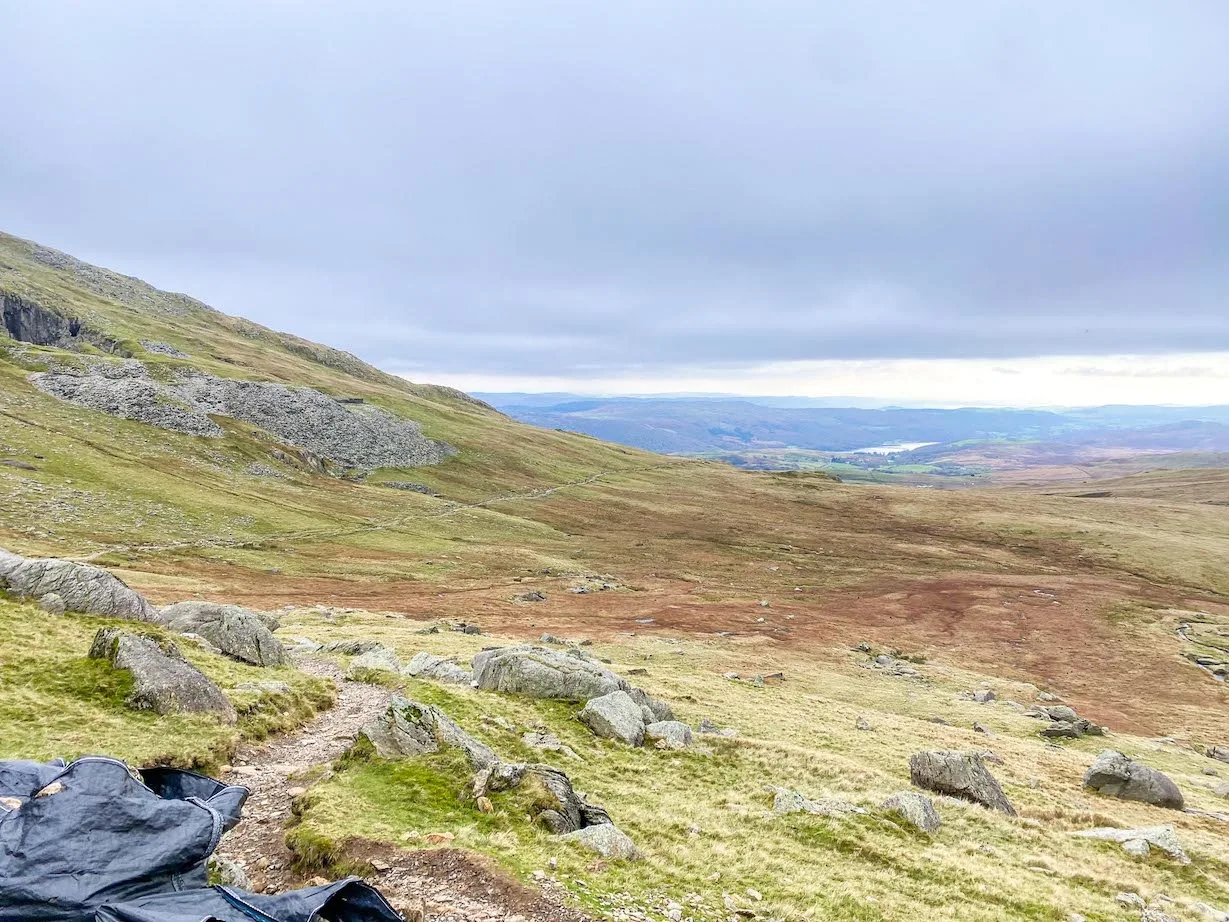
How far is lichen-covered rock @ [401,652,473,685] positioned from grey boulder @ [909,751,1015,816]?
2175cm

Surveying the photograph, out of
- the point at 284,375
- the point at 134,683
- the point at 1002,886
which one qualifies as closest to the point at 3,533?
the point at 134,683

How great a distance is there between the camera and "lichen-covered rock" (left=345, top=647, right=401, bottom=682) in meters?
30.4

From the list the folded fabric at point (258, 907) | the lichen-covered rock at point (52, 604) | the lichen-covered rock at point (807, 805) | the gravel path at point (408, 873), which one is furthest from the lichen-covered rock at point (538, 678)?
the folded fabric at point (258, 907)

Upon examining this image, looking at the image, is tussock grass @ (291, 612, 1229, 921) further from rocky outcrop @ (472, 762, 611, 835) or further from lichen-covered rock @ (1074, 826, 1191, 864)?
rocky outcrop @ (472, 762, 611, 835)

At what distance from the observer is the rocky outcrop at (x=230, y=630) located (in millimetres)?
28953

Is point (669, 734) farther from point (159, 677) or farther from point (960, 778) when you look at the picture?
point (159, 677)

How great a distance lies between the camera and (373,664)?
3247cm

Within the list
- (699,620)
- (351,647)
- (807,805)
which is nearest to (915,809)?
(807,805)

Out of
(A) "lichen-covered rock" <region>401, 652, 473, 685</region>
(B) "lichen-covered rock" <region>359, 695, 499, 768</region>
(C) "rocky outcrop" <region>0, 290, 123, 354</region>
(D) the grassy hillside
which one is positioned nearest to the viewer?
(D) the grassy hillside

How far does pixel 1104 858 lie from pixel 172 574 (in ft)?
227

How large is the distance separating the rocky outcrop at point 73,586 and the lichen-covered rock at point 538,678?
15.7 m

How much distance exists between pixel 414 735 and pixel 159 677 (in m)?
8.17

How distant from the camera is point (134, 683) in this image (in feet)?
64.3

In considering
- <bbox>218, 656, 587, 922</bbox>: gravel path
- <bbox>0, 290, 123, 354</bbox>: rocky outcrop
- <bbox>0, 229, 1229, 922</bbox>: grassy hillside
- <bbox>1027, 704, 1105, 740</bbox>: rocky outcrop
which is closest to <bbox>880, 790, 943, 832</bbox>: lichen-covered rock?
<bbox>0, 229, 1229, 922</bbox>: grassy hillside
